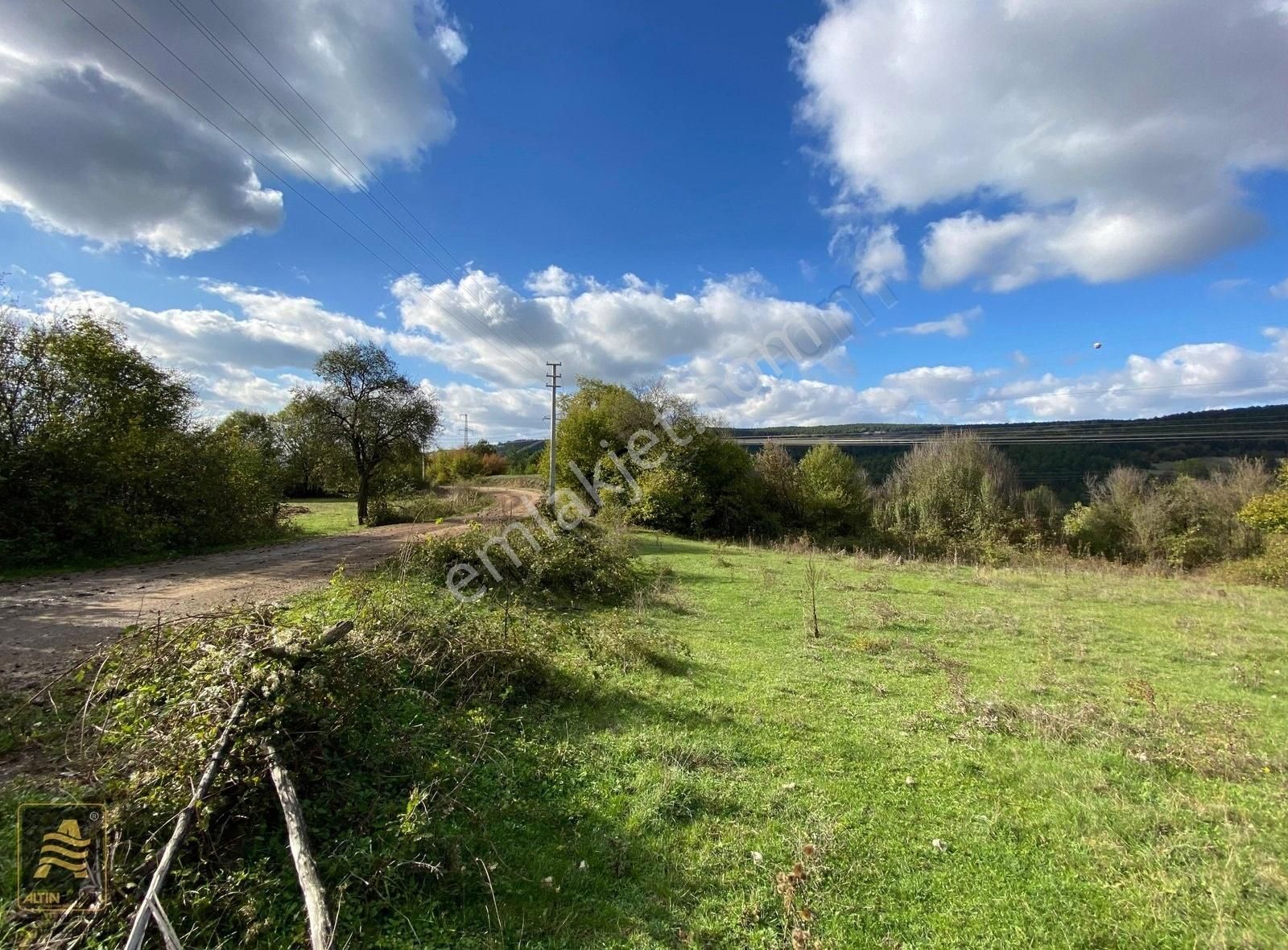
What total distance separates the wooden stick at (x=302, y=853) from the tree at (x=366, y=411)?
71.7 ft

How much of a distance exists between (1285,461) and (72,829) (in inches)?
1453

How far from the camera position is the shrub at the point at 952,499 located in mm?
29844

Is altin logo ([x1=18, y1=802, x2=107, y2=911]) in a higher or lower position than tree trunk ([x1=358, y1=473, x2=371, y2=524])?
lower

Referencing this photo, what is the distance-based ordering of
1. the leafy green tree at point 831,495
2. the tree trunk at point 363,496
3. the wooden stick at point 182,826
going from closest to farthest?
the wooden stick at point 182,826 < the tree trunk at point 363,496 < the leafy green tree at point 831,495

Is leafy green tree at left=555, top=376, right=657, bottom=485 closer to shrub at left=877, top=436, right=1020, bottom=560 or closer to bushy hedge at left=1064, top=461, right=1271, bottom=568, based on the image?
shrub at left=877, top=436, right=1020, bottom=560

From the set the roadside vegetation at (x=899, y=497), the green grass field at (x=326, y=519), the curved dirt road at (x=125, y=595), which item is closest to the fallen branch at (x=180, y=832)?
the curved dirt road at (x=125, y=595)

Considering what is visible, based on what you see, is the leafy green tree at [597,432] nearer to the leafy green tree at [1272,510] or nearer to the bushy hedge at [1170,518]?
the bushy hedge at [1170,518]

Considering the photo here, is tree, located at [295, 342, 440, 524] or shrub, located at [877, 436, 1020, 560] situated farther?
shrub, located at [877, 436, 1020, 560]

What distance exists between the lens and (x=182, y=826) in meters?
2.47

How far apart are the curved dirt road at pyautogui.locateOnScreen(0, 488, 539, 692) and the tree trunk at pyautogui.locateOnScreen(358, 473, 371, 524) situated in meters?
9.71

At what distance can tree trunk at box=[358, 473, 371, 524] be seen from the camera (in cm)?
2255

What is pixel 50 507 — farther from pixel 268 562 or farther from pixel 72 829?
pixel 72 829

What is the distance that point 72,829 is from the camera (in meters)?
2.54

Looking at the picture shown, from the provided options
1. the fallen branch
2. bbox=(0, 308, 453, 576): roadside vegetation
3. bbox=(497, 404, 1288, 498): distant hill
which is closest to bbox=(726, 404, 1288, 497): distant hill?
bbox=(497, 404, 1288, 498): distant hill
